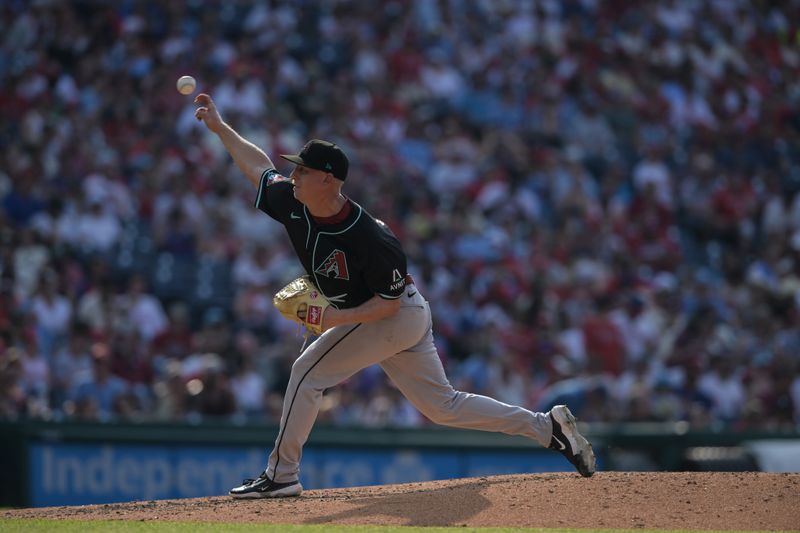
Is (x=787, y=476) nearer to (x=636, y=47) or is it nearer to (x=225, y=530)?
(x=225, y=530)

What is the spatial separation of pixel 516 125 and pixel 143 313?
6.10 meters

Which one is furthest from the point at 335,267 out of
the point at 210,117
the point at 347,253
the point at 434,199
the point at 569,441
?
the point at 434,199

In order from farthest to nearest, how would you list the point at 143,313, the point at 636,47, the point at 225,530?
the point at 636,47, the point at 143,313, the point at 225,530

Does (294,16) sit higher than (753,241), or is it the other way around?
(294,16)

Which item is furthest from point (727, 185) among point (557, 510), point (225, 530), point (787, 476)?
point (225, 530)

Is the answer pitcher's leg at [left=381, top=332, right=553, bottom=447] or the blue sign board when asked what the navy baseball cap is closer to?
pitcher's leg at [left=381, top=332, right=553, bottom=447]

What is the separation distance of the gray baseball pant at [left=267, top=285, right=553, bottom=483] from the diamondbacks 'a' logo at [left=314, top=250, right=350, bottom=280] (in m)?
0.34

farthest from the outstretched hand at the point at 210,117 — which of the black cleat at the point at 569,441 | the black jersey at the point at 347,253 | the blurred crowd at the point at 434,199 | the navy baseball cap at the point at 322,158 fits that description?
the blurred crowd at the point at 434,199

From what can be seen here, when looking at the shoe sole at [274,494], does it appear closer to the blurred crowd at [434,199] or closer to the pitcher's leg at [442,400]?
the pitcher's leg at [442,400]

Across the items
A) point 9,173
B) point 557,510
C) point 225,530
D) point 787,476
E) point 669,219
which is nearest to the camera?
point 225,530

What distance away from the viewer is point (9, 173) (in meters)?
13.3

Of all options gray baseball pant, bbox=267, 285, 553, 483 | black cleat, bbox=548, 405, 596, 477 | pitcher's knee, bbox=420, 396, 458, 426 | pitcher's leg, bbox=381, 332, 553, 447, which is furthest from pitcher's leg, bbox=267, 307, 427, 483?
black cleat, bbox=548, 405, 596, 477

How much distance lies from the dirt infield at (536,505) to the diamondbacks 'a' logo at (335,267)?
118cm

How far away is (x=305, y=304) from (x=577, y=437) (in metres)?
1.75
